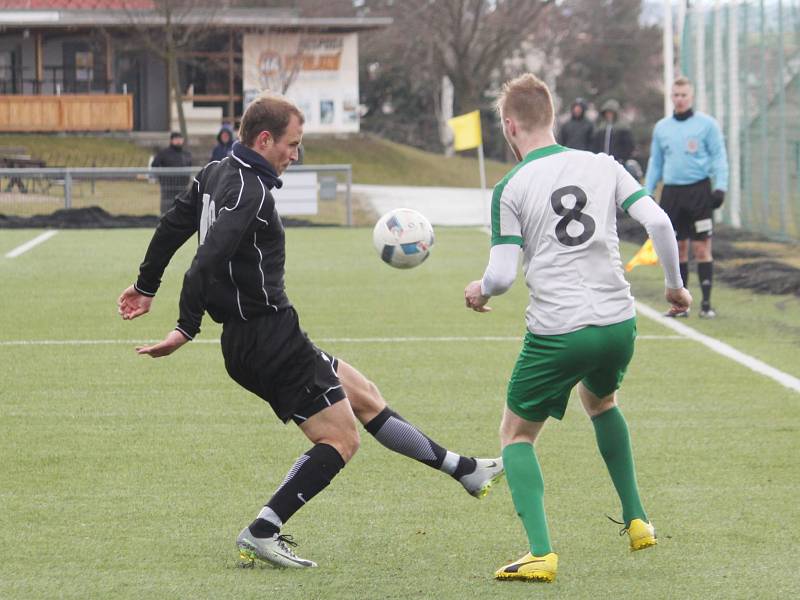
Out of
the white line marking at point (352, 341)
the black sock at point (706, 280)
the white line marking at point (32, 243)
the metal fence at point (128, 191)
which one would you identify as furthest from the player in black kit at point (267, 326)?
the metal fence at point (128, 191)

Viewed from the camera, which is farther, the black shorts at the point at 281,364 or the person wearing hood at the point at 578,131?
the person wearing hood at the point at 578,131

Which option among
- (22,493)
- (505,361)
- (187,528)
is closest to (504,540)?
(187,528)

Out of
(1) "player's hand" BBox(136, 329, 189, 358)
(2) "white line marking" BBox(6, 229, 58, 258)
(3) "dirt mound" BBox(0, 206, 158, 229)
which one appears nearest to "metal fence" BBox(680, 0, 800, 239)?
(3) "dirt mound" BBox(0, 206, 158, 229)

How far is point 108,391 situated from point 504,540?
442 cm

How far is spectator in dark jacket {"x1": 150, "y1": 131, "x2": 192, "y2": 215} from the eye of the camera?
2662 cm

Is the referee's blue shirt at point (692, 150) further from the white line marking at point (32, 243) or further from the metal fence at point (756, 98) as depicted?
the white line marking at point (32, 243)

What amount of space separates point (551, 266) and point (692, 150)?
8544 millimetres

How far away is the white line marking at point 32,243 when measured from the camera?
20391 millimetres

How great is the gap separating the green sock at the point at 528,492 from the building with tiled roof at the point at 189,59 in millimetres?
46180

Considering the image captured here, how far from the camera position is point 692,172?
13.4 metres

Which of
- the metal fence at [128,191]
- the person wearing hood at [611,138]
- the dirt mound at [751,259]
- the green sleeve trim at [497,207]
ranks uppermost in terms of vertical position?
the person wearing hood at [611,138]

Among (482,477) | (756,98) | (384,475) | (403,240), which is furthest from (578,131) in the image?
(482,477)

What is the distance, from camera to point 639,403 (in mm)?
9055

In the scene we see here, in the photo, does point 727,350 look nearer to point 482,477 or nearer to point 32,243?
point 482,477
